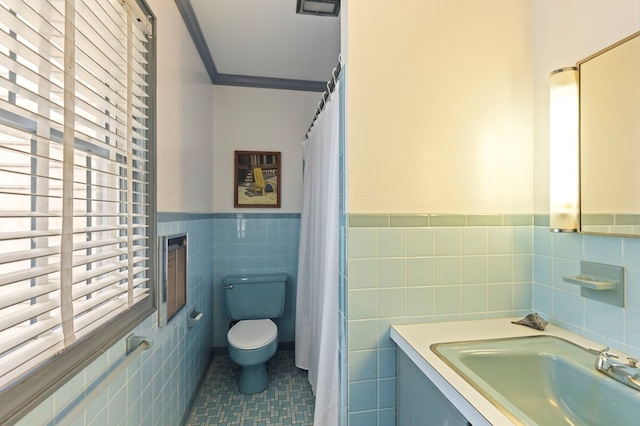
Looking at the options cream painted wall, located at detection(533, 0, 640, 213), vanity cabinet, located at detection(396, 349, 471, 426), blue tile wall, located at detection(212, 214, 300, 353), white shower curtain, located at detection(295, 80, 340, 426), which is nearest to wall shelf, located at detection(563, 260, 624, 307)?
cream painted wall, located at detection(533, 0, 640, 213)

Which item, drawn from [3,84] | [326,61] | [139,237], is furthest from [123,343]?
[326,61]

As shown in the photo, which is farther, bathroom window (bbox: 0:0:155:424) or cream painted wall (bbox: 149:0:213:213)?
cream painted wall (bbox: 149:0:213:213)

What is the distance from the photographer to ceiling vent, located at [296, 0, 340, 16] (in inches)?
67.6

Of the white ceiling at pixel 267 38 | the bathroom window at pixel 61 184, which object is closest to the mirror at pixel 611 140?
the white ceiling at pixel 267 38

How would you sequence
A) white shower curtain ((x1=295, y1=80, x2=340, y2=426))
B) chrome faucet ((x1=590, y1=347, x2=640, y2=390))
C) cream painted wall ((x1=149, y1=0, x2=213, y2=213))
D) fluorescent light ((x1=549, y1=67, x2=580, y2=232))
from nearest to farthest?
chrome faucet ((x1=590, y1=347, x2=640, y2=390)) < fluorescent light ((x1=549, y1=67, x2=580, y2=232)) < cream painted wall ((x1=149, y1=0, x2=213, y2=213)) < white shower curtain ((x1=295, y1=80, x2=340, y2=426))

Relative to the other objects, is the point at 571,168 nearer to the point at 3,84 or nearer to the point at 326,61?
the point at 3,84

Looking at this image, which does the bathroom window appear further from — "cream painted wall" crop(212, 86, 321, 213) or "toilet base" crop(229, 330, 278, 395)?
"cream painted wall" crop(212, 86, 321, 213)

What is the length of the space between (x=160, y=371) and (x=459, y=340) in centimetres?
132

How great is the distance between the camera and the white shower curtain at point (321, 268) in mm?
1548

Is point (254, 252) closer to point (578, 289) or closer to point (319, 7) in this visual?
point (319, 7)

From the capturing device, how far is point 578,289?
111cm

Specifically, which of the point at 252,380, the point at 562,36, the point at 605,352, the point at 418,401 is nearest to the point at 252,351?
the point at 252,380

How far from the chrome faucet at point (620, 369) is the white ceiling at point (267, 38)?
2.10 metres

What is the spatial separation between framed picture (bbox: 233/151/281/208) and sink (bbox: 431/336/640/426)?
200cm
